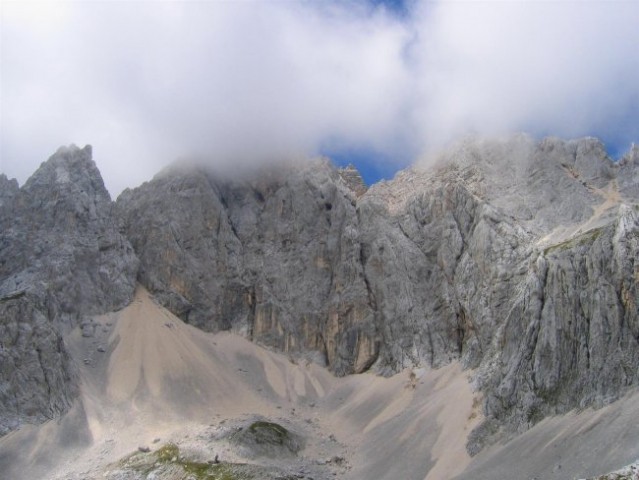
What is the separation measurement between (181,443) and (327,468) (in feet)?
62.8

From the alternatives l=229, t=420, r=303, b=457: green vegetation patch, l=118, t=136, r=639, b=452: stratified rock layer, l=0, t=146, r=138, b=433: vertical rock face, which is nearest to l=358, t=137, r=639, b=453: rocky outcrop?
l=118, t=136, r=639, b=452: stratified rock layer

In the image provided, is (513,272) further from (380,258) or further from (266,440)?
(266,440)

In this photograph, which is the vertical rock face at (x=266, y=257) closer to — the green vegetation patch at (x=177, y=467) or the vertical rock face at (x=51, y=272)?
the vertical rock face at (x=51, y=272)

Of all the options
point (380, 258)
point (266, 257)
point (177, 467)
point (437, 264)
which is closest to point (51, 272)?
point (266, 257)

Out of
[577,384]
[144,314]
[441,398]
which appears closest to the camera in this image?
[577,384]

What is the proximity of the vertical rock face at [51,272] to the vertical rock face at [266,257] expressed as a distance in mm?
7480

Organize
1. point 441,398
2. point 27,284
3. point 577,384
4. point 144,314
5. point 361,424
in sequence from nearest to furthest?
point 577,384 < point 441,398 < point 361,424 < point 27,284 < point 144,314

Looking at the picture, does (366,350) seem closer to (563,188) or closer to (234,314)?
(234,314)

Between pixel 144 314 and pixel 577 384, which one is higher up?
pixel 144 314

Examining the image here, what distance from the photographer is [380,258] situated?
118312mm

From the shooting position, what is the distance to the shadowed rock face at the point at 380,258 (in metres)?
74.9

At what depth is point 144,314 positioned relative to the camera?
118250 millimetres

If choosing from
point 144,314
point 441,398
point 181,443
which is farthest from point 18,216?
point 441,398

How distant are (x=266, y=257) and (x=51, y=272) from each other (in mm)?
40421
